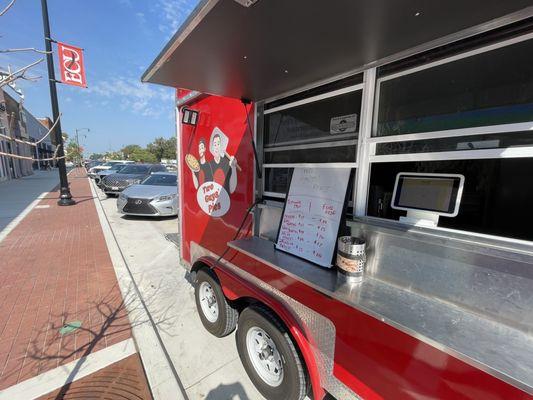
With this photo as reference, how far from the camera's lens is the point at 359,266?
1.60 meters

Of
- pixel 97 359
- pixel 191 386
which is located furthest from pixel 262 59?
pixel 97 359

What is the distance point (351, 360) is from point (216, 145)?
243 cm

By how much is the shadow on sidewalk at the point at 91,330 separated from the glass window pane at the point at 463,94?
3119mm

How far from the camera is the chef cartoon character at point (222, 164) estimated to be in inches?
108

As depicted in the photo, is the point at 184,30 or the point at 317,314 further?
the point at 317,314

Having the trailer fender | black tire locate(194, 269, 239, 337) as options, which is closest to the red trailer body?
the trailer fender

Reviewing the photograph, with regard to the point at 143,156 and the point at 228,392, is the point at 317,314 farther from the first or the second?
the point at 143,156

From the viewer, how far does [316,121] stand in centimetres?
217

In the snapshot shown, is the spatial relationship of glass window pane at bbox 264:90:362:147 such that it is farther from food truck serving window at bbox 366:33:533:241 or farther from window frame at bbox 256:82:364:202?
food truck serving window at bbox 366:33:533:241

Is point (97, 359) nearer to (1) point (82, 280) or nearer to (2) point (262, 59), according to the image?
(1) point (82, 280)

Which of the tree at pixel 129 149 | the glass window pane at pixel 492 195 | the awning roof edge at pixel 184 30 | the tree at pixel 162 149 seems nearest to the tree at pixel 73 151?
the awning roof edge at pixel 184 30

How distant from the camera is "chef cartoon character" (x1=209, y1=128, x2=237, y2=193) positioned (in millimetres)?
2756

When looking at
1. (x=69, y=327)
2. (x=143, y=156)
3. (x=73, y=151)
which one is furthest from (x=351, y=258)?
(x=143, y=156)

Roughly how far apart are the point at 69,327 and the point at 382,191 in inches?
139
